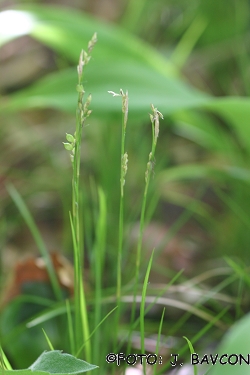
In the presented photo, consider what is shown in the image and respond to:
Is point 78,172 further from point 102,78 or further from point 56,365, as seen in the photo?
point 102,78

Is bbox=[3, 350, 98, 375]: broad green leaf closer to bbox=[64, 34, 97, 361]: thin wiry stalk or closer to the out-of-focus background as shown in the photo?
bbox=[64, 34, 97, 361]: thin wiry stalk

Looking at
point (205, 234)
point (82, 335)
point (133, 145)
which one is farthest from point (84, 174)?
point (82, 335)

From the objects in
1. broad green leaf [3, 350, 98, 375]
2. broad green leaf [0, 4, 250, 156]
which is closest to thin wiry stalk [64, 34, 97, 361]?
broad green leaf [3, 350, 98, 375]

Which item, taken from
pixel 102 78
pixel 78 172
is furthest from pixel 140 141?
pixel 78 172

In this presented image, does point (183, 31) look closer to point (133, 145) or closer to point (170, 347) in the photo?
point (133, 145)

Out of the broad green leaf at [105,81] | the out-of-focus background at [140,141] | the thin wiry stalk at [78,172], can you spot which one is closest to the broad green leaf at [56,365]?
the thin wiry stalk at [78,172]
